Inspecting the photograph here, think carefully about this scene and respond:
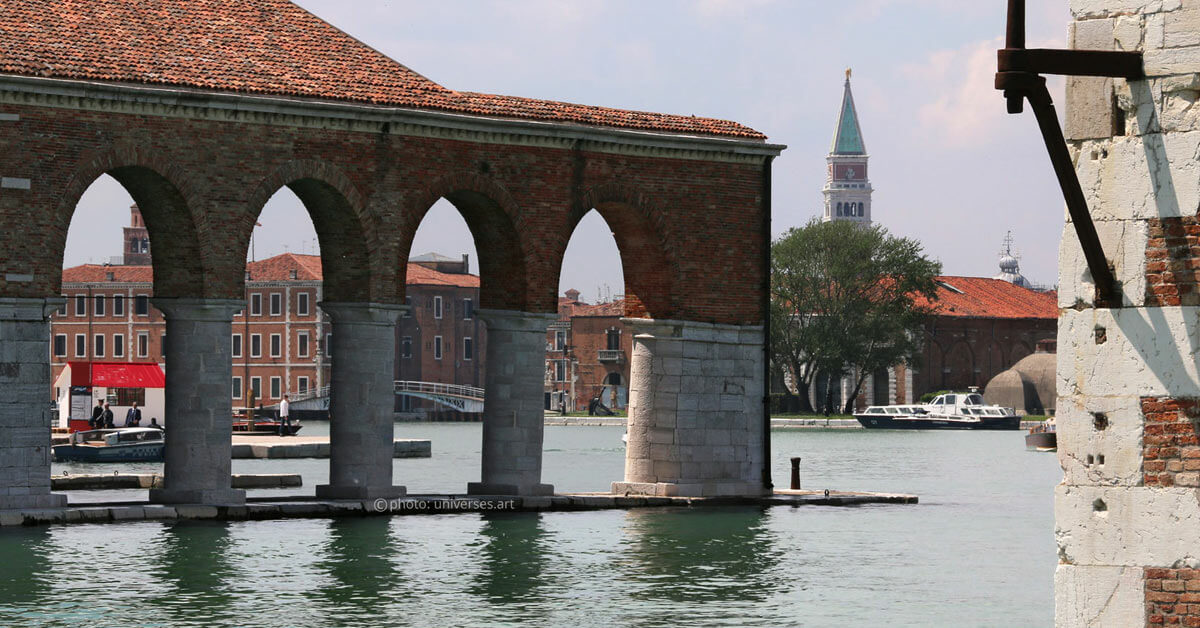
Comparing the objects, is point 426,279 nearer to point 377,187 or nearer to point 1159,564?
point 377,187

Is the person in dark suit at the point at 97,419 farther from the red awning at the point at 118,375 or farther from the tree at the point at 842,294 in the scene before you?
the tree at the point at 842,294

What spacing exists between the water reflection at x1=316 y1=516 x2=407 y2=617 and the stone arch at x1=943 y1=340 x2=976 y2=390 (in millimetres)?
71678

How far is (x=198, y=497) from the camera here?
80.6ft

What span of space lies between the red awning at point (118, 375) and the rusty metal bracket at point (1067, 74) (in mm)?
44349

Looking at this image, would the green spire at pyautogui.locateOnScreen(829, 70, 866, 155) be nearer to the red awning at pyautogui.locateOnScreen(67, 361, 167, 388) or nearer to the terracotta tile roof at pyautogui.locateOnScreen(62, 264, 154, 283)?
the terracotta tile roof at pyautogui.locateOnScreen(62, 264, 154, 283)

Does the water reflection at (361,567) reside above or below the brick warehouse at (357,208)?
below

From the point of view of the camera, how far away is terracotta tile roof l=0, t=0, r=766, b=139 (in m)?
24.1

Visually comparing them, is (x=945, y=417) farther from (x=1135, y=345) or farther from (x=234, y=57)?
(x=1135, y=345)

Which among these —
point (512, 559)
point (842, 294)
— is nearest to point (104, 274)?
point (842, 294)

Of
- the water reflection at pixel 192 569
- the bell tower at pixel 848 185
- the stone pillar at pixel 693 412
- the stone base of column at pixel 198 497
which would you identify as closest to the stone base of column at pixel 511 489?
the stone pillar at pixel 693 412

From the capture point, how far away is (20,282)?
912 inches

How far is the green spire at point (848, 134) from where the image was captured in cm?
17525

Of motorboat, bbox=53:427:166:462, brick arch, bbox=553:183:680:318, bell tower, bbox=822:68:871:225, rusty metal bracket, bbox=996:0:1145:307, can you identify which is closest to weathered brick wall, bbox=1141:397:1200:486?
rusty metal bracket, bbox=996:0:1145:307

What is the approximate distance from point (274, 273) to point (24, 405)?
7333 cm
